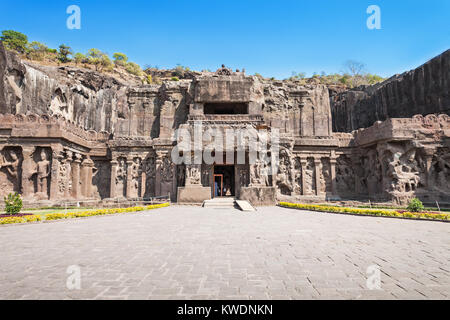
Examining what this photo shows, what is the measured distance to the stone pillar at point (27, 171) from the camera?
1938 centimetres

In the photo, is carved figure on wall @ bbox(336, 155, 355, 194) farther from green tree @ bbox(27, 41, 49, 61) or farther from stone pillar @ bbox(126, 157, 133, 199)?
green tree @ bbox(27, 41, 49, 61)

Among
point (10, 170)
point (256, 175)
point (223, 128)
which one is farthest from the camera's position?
point (223, 128)

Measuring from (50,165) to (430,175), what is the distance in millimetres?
32789

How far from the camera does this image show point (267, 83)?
28.5 m

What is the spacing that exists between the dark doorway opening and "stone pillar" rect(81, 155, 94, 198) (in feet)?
47.4

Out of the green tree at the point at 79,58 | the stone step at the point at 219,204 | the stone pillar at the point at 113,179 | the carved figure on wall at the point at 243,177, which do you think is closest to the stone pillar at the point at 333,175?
the carved figure on wall at the point at 243,177

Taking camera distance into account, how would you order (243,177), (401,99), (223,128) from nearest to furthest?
(243,177) < (223,128) < (401,99)

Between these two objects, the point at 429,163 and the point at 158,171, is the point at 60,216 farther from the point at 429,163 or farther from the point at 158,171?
the point at 429,163

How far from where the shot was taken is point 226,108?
92.9 feet

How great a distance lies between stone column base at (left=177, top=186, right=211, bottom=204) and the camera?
60.4ft

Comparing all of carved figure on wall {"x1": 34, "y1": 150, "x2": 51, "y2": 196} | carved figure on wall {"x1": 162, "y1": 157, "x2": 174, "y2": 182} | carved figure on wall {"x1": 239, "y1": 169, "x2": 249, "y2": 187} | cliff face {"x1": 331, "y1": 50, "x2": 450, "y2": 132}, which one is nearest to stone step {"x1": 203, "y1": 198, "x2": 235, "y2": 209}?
carved figure on wall {"x1": 239, "y1": 169, "x2": 249, "y2": 187}

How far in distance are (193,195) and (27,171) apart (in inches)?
570

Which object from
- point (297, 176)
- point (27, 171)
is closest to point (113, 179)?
point (27, 171)
